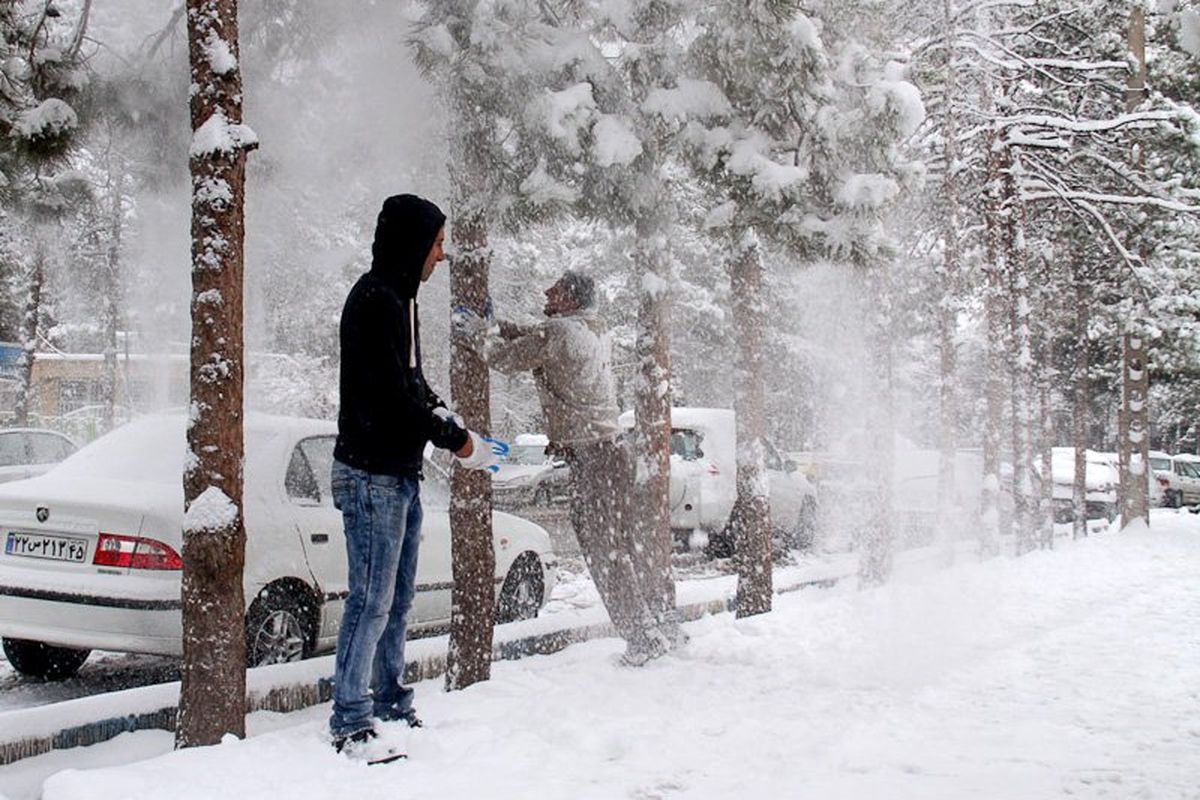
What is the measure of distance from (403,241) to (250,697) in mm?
2619

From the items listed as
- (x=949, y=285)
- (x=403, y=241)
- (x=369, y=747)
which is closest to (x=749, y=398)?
(x=403, y=241)

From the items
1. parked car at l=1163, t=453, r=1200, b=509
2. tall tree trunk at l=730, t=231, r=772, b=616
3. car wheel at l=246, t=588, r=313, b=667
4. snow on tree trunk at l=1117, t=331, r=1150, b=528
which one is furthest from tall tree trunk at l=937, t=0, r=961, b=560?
parked car at l=1163, t=453, r=1200, b=509

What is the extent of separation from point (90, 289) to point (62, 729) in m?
20.5

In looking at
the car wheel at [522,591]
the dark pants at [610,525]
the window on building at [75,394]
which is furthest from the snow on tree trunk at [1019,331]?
the window on building at [75,394]

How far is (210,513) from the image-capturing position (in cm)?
392

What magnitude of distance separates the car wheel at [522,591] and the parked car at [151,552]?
77 centimetres

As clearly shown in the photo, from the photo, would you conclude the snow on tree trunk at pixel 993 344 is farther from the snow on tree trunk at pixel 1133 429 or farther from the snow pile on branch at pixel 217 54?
the snow pile on branch at pixel 217 54

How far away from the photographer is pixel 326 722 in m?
4.13

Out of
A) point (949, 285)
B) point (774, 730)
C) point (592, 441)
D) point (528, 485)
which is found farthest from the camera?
point (528, 485)

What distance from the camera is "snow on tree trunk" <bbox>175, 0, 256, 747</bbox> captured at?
13.0 feet

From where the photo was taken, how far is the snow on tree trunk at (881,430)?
1064 cm

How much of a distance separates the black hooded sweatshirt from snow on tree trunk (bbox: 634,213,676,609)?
10.6 ft

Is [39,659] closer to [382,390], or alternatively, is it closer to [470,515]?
[470,515]

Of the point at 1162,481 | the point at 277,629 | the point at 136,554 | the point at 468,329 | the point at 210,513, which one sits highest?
the point at 468,329
